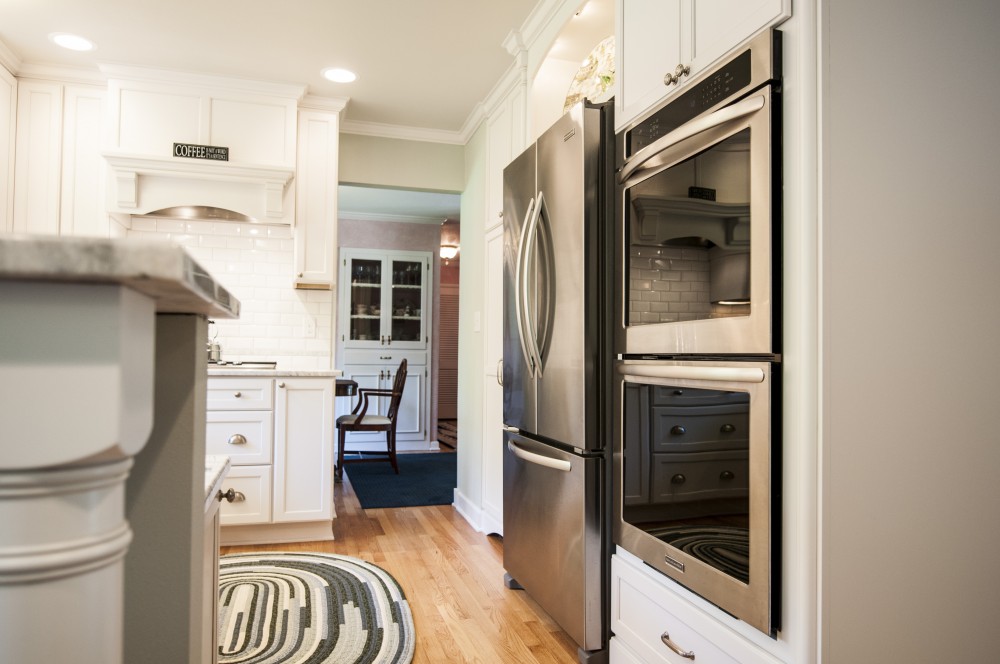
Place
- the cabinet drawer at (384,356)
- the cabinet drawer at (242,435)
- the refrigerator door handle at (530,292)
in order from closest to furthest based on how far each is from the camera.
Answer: the refrigerator door handle at (530,292) < the cabinet drawer at (242,435) < the cabinet drawer at (384,356)

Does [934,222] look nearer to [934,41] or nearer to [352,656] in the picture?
[934,41]

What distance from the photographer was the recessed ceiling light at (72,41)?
130 inches

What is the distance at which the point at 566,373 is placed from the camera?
2.29 m

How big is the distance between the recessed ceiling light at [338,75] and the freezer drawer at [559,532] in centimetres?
217

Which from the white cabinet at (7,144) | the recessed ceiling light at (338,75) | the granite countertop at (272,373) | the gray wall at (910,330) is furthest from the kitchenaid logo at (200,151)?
the gray wall at (910,330)

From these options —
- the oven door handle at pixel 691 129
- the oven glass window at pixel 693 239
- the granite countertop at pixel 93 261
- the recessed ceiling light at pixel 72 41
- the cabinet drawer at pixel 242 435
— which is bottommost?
the cabinet drawer at pixel 242 435

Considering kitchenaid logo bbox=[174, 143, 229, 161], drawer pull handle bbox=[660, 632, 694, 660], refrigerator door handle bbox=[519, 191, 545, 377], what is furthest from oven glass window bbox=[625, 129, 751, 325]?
kitchenaid logo bbox=[174, 143, 229, 161]

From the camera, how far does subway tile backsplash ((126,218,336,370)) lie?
4082mm

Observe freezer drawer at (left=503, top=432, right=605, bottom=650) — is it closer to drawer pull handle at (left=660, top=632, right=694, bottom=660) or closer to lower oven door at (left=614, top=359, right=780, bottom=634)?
lower oven door at (left=614, top=359, right=780, bottom=634)

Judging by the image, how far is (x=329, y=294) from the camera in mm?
4266

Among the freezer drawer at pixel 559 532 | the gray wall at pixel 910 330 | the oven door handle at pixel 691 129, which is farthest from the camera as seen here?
the freezer drawer at pixel 559 532

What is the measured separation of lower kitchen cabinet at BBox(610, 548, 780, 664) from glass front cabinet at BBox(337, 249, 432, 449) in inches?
203

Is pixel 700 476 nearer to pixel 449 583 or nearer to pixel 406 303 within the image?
pixel 449 583

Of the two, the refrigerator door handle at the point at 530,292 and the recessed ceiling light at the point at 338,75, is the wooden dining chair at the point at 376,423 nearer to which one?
the recessed ceiling light at the point at 338,75
